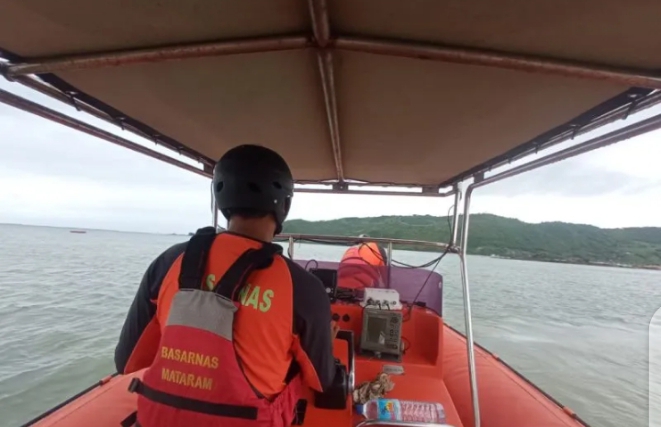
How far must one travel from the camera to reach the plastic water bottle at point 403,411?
1.62 m

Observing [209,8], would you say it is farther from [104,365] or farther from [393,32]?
[104,365]

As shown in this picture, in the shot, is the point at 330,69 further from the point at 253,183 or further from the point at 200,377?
Answer: the point at 200,377

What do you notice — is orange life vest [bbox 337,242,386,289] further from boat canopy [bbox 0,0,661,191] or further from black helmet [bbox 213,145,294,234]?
black helmet [bbox 213,145,294,234]

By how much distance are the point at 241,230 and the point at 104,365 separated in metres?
5.82

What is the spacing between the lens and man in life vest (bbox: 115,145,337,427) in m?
0.81

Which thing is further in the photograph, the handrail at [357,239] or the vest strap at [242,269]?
the handrail at [357,239]

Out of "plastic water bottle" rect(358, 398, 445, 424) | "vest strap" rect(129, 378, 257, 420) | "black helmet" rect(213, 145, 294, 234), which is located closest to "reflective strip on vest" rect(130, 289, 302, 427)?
"vest strap" rect(129, 378, 257, 420)

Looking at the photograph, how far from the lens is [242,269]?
2.80 feet

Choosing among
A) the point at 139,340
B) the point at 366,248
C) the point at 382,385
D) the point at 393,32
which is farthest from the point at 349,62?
the point at 366,248

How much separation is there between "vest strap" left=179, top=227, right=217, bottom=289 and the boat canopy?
0.52 metres

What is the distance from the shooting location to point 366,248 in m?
2.89

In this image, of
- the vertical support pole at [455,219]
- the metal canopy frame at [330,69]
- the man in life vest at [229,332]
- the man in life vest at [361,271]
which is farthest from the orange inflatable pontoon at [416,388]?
the metal canopy frame at [330,69]

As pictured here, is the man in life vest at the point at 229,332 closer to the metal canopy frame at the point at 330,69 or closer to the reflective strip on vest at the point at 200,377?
the reflective strip on vest at the point at 200,377

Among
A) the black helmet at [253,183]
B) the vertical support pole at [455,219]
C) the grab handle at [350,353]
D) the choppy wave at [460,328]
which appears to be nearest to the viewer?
the black helmet at [253,183]
